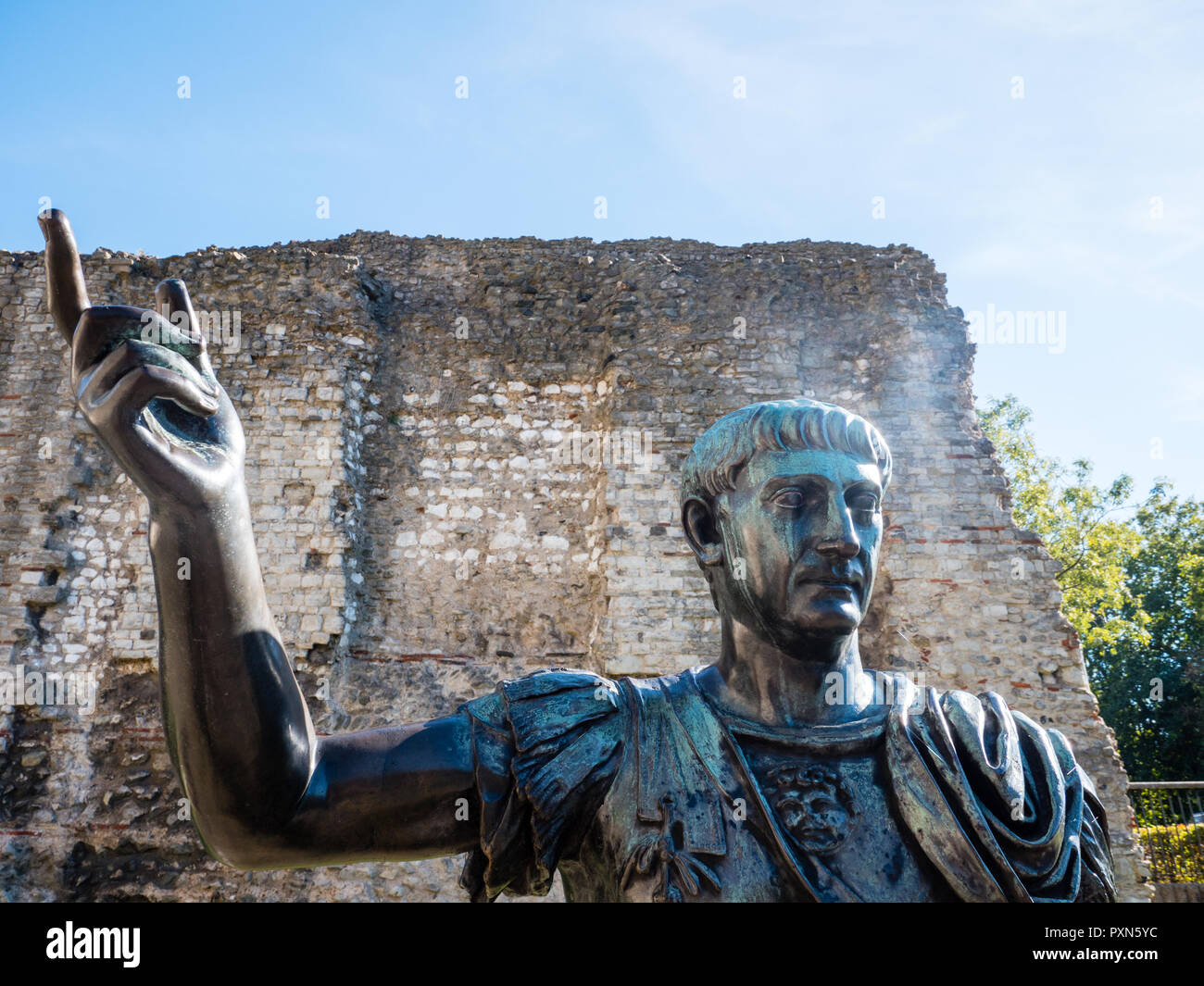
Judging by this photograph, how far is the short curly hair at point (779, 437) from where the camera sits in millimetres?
2053

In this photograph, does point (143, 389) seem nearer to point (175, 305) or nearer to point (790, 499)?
point (175, 305)

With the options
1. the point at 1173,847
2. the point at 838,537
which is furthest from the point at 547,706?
the point at 1173,847

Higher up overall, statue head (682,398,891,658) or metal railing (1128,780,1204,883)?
statue head (682,398,891,658)

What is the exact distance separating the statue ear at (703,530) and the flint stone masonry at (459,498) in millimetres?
6103

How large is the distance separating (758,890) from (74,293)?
62.6 inches

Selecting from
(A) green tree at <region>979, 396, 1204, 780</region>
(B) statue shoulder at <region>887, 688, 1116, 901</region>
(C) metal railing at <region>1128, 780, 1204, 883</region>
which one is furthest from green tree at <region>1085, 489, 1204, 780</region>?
(B) statue shoulder at <region>887, 688, 1116, 901</region>

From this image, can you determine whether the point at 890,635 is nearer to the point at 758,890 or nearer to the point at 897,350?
the point at 897,350

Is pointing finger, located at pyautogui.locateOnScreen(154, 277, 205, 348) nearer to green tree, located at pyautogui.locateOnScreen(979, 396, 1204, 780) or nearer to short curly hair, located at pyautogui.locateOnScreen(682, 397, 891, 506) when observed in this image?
short curly hair, located at pyautogui.locateOnScreen(682, 397, 891, 506)

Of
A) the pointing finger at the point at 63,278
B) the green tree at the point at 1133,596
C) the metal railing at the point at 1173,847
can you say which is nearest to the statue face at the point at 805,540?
the pointing finger at the point at 63,278

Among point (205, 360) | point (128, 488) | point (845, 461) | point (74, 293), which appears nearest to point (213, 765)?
point (205, 360)

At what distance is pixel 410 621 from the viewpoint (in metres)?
8.90

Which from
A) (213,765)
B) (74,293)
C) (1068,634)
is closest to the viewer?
(213,765)

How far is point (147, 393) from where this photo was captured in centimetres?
161

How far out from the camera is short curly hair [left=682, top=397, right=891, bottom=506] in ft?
6.73
